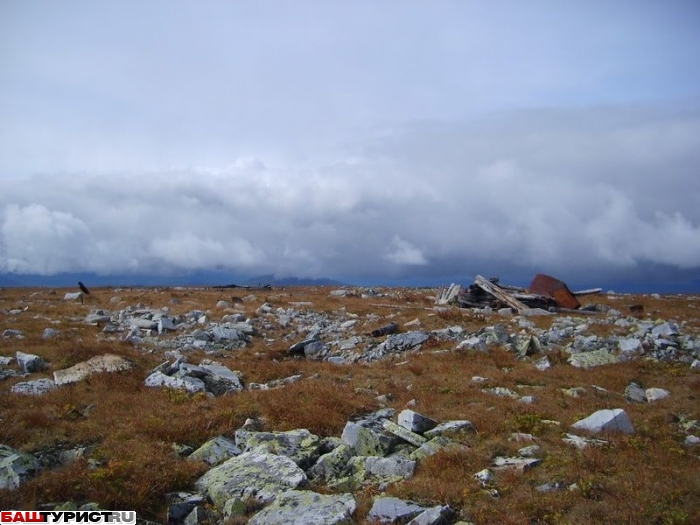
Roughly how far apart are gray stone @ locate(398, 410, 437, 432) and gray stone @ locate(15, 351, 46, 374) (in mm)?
10664

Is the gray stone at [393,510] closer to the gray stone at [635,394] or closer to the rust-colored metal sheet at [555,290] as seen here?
the gray stone at [635,394]

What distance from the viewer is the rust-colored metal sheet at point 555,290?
98.1 ft

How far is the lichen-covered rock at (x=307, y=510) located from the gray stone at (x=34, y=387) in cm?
757

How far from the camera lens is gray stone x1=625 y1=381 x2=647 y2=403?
1230 centimetres

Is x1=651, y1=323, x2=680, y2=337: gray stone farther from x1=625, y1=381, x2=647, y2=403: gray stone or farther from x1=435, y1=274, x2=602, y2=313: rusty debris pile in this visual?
x1=435, y1=274, x2=602, y2=313: rusty debris pile

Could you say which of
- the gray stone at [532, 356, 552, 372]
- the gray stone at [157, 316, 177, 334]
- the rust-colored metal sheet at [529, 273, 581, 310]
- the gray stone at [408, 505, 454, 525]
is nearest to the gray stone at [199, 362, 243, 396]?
the gray stone at [408, 505, 454, 525]

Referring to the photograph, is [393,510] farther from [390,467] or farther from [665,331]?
[665,331]

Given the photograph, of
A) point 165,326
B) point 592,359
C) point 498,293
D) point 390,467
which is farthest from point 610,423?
point 498,293

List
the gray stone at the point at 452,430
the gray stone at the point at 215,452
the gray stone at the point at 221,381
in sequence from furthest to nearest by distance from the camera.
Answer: the gray stone at the point at 221,381, the gray stone at the point at 452,430, the gray stone at the point at 215,452

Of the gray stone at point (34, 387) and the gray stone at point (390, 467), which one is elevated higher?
the gray stone at point (34, 387)

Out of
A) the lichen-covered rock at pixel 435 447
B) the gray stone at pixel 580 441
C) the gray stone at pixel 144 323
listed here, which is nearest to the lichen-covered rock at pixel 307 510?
the lichen-covered rock at pixel 435 447

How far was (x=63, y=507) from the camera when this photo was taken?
20.2 ft

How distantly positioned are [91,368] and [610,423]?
41.3 ft

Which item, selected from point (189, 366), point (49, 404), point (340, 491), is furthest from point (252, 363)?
point (340, 491)
